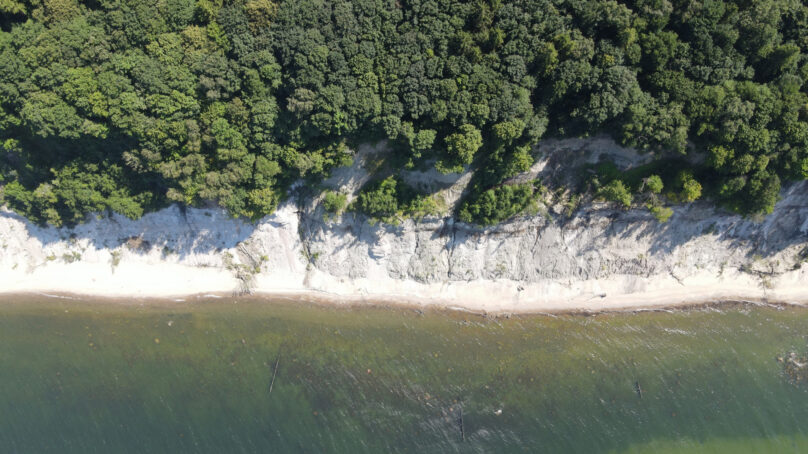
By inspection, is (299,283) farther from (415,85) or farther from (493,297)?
(415,85)

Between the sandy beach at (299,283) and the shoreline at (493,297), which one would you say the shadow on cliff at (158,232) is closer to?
the sandy beach at (299,283)

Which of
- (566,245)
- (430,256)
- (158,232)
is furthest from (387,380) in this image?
(158,232)

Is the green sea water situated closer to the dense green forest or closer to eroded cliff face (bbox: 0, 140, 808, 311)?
eroded cliff face (bbox: 0, 140, 808, 311)

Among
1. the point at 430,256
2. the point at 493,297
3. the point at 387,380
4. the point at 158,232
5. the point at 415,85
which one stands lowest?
the point at 387,380

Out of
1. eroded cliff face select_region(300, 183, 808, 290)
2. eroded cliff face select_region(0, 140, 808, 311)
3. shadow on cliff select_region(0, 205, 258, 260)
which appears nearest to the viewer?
eroded cliff face select_region(300, 183, 808, 290)

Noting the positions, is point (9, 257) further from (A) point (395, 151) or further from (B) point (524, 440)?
(B) point (524, 440)

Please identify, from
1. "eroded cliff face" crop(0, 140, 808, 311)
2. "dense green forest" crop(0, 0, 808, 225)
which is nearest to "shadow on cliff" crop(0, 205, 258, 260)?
"eroded cliff face" crop(0, 140, 808, 311)
